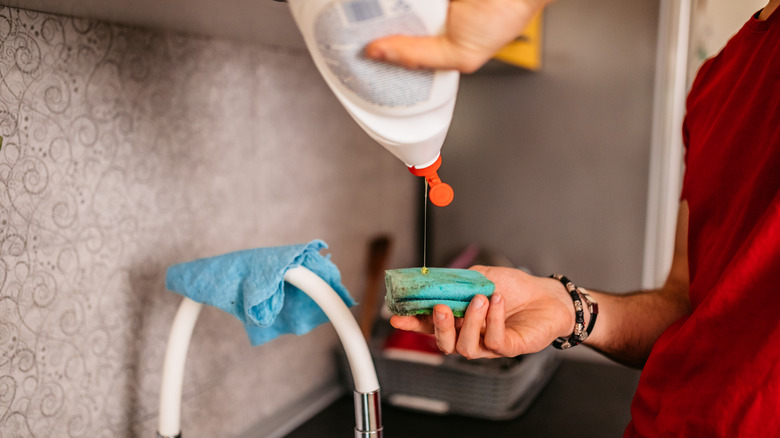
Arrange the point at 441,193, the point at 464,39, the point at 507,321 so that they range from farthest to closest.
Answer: the point at 507,321, the point at 441,193, the point at 464,39

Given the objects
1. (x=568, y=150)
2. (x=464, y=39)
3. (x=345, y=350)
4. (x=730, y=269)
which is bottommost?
(x=345, y=350)

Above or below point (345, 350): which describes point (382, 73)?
above

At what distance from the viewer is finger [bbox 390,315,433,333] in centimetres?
71

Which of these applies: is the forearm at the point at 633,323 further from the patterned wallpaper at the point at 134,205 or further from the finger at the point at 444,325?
the patterned wallpaper at the point at 134,205

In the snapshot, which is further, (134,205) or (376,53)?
(134,205)

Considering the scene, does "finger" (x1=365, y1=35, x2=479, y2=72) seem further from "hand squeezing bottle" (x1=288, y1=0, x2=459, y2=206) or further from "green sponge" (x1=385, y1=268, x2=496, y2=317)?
"green sponge" (x1=385, y1=268, x2=496, y2=317)

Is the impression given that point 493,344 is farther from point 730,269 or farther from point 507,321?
point 730,269

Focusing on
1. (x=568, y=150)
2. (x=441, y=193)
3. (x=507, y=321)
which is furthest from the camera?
(x=568, y=150)

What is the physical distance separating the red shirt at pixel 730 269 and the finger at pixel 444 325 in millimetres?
270

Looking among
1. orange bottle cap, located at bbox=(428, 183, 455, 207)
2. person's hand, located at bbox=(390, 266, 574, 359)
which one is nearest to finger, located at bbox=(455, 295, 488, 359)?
person's hand, located at bbox=(390, 266, 574, 359)

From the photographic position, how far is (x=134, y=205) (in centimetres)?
89

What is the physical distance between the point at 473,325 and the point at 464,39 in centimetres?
31

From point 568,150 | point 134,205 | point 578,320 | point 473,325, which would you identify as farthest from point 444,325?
point 568,150

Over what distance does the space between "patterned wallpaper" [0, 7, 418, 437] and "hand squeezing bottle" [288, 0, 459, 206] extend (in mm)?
417
